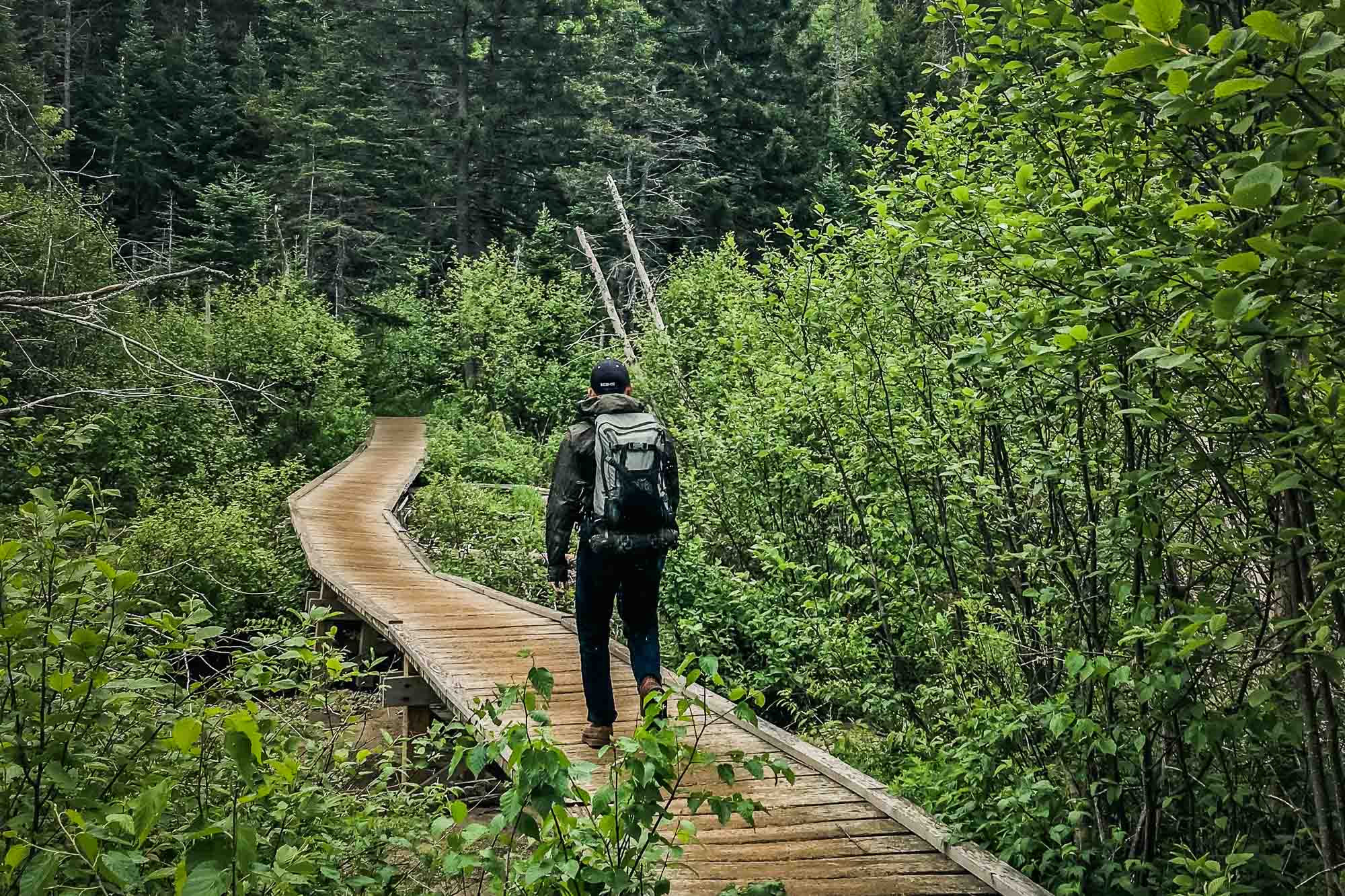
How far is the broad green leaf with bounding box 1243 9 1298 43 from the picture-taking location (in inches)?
80.0

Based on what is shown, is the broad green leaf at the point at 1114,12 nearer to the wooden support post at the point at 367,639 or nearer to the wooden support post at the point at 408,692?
the wooden support post at the point at 408,692

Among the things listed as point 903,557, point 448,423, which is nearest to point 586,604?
point 903,557

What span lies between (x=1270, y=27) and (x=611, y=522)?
384 centimetres

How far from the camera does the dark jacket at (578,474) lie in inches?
222

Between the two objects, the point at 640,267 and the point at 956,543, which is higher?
the point at 640,267

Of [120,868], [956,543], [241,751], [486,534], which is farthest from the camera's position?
[486,534]

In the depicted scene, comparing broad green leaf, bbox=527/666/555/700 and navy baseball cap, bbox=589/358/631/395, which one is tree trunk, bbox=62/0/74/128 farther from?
broad green leaf, bbox=527/666/555/700

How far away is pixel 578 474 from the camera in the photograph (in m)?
5.71

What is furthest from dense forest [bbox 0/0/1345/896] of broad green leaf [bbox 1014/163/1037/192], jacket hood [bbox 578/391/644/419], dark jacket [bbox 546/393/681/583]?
jacket hood [bbox 578/391/644/419]

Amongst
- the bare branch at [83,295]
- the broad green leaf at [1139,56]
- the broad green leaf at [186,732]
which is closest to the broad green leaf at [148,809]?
the broad green leaf at [186,732]

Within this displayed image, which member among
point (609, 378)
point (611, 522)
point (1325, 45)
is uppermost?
point (1325, 45)

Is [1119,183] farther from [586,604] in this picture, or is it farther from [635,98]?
[635,98]

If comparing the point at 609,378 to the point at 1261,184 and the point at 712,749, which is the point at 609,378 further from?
the point at 1261,184

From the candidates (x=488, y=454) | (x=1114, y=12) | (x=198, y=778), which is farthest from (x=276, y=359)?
(x=1114, y=12)
